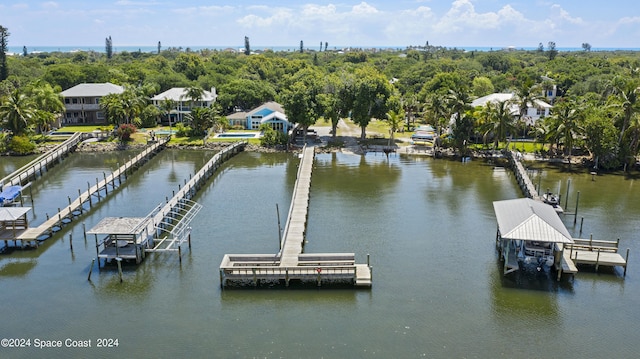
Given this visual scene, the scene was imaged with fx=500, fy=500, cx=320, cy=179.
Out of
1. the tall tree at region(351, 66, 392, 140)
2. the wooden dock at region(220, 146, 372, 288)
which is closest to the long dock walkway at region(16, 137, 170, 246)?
the wooden dock at region(220, 146, 372, 288)

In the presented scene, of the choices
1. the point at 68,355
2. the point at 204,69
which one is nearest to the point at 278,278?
the point at 68,355

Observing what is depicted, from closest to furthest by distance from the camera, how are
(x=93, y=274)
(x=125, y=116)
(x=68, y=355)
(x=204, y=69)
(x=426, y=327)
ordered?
(x=68, y=355) < (x=426, y=327) < (x=93, y=274) < (x=125, y=116) < (x=204, y=69)

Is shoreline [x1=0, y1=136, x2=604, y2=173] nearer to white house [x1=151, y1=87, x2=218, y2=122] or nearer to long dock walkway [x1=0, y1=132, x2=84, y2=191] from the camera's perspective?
long dock walkway [x1=0, y1=132, x2=84, y2=191]

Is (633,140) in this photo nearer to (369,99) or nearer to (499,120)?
(499,120)

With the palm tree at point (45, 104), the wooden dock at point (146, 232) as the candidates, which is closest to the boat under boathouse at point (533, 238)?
the wooden dock at point (146, 232)

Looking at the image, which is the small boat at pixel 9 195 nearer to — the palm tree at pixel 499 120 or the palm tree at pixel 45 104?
the palm tree at pixel 45 104

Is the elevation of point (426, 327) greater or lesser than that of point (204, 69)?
lesser

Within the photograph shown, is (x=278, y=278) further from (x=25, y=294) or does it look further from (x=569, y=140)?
(x=569, y=140)
